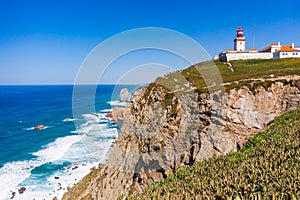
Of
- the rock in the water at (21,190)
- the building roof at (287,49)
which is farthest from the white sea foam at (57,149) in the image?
the building roof at (287,49)

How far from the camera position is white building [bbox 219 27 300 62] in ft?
169

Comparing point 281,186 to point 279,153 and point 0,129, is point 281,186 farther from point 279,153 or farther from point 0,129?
point 0,129

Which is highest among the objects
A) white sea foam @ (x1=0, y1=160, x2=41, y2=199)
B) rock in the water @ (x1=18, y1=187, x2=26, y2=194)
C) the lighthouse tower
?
the lighthouse tower

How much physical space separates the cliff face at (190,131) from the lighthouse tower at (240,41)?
33.1 m

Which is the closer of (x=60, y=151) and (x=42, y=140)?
(x=60, y=151)

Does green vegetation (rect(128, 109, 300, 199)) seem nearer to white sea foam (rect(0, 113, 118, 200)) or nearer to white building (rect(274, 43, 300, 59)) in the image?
white sea foam (rect(0, 113, 118, 200))

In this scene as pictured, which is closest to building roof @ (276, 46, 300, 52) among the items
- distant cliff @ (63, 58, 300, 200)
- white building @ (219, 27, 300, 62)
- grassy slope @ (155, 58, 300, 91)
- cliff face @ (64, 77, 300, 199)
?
white building @ (219, 27, 300, 62)

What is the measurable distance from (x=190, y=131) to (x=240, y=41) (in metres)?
41.2

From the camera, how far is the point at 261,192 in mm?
8172

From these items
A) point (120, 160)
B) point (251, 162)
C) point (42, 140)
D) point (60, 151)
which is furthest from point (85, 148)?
point (251, 162)

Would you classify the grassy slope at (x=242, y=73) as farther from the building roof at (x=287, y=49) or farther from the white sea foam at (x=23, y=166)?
the white sea foam at (x=23, y=166)

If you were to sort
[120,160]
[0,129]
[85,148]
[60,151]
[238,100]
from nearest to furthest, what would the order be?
[238,100] → [120,160] → [60,151] → [85,148] → [0,129]

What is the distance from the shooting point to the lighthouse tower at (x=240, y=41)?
198 ft

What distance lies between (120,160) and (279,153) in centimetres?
2420
